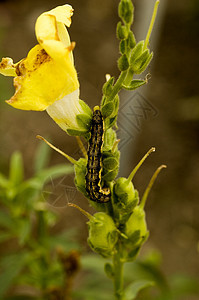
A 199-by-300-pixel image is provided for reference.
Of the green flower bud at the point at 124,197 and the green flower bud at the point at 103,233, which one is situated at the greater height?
the green flower bud at the point at 124,197

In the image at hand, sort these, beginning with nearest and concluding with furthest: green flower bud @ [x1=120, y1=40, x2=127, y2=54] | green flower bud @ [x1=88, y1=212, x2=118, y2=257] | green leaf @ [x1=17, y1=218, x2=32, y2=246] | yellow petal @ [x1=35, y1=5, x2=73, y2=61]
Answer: yellow petal @ [x1=35, y1=5, x2=73, y2=61], green flower bud @ [x1=120, y1=40, x2=127, y2=54], green flower bud @ [x1=88, y1=212, x2=118, y2=257], green leaf @ [x1=17, y1=218, x2=32, y2=246]

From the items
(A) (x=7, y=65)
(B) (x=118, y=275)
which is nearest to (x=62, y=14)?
(A) (x=7, y=65)

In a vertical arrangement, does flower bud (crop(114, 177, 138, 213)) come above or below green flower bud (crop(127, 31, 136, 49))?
below

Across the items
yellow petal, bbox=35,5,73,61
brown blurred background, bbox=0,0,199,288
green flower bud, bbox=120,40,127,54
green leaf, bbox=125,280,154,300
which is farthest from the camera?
brown blurred background, bbox=0,0,199,288

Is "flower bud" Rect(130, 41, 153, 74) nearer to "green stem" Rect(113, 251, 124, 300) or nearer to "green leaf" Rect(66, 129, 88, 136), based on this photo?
"green leaf" Rect(66, 129, 88, 136)

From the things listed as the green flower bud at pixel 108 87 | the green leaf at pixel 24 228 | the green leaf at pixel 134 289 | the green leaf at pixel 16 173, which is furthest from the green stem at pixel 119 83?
the green leaf at pixel 16 173

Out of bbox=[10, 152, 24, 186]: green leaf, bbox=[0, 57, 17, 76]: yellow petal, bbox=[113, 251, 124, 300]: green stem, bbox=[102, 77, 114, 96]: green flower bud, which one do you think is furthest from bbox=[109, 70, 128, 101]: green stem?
bbox=[10, 152, 24, 186]: green leaf

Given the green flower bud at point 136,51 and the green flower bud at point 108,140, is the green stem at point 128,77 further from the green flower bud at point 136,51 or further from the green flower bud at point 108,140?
the green flower bud at point 108,140
